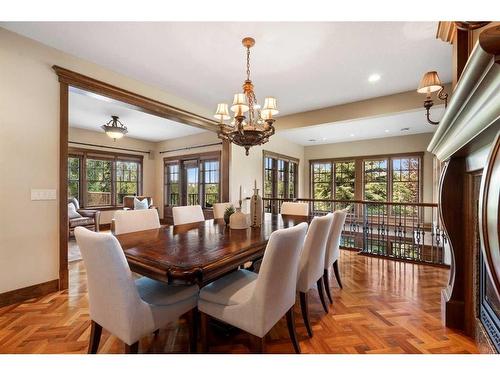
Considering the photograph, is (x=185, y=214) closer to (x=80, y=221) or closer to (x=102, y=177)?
(x=80, y=221)

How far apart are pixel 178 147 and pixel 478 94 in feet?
21.5

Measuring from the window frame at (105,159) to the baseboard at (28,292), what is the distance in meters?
4.11

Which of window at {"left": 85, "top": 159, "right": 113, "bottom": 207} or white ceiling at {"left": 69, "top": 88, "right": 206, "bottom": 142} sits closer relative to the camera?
white ceiling at {"left": 69, "top": 88, "right": 206, "bottom": 142}

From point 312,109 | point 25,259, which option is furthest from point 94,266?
point 312,109

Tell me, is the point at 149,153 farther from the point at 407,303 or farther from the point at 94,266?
the point at 407,303

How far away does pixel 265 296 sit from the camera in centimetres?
124

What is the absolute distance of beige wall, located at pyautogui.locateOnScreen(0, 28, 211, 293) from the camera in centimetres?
212

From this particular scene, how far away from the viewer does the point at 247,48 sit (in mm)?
2354

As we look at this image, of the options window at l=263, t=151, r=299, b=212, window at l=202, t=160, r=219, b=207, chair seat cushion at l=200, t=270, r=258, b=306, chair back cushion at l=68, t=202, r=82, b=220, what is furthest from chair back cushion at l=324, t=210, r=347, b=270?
chair back cushion at l=68, t=202, r=82, b=220

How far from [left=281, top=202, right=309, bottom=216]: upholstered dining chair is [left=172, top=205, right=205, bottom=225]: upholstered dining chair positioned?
1.29m

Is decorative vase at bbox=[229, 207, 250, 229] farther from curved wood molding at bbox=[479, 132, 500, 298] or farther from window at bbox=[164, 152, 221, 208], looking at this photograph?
window at bbox=[164, 152, 221, 208]

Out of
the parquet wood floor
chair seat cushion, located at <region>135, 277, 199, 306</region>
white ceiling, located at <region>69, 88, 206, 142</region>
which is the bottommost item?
the parquet wood floor

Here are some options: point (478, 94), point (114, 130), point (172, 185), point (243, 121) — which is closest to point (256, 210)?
point (243, 121)
